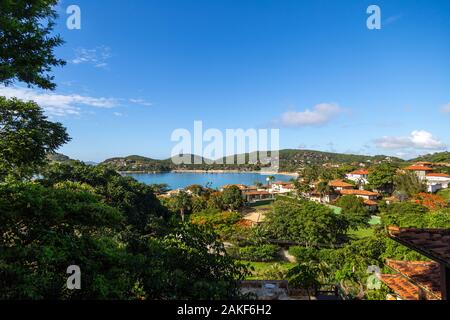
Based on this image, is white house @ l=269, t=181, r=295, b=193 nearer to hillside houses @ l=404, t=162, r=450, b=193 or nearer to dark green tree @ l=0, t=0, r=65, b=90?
hillside houses @ l=404, t=162, r=450, b=193

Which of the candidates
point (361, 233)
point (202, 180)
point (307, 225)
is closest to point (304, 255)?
point (307, 225)

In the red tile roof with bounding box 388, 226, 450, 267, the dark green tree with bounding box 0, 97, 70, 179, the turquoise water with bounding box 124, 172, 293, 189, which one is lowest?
the turquoise water with bounding box 124, 172, 293, 189

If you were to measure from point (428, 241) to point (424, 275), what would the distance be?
54.4 inches

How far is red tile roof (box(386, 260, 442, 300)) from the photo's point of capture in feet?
14.3

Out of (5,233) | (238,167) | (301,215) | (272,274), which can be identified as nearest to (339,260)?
(272,274)

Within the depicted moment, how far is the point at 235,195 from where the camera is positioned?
40.7 meters

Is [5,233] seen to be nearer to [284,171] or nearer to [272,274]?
[272,274]

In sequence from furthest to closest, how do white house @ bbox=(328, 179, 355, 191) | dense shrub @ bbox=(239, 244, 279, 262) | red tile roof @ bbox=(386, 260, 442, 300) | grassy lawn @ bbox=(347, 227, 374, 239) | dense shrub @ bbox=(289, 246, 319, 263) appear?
white house @ bbox=(328, 179, 355, 191), grassy lawn @ bbox=(347, 227, 374, 239), dense shrub @ bbox=(239, 244, 279, 262), dense shrub @ bbox=(289, 246, 319, 263), red tile roof @ bbox=(386, 260, 442, 300)

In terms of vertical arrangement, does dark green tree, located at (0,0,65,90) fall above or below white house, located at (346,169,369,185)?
above

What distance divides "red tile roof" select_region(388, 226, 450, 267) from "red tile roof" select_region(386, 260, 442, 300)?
34.7 inches

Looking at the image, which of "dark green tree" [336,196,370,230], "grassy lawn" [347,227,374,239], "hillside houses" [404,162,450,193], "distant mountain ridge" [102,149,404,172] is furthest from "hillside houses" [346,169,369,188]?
"distant mountain ridge" [102,149,404,172]

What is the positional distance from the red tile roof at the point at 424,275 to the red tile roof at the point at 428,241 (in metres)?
0.88

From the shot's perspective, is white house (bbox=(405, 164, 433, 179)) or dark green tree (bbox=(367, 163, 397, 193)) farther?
white house (bbox=(405, 164, 433, 179))
